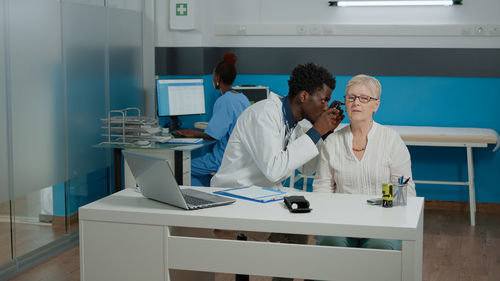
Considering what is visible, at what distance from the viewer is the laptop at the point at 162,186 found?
2146 millimetres

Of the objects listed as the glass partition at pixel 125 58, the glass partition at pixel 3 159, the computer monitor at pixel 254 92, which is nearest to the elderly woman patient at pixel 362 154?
the glass partition at pixel 3 159

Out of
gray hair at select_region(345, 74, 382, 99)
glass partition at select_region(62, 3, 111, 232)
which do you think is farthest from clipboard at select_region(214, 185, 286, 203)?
glass partition at select_region(62, 3, 111, 232)

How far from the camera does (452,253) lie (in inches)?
164

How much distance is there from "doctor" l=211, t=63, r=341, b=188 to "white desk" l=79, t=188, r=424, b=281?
363 millimetres

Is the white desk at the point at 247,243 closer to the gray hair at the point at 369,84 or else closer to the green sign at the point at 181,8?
the gray hair at the point at 369,84

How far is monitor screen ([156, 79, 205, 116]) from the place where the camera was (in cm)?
487

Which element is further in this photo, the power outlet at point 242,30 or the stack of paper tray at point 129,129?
the power outlet at point 242,30

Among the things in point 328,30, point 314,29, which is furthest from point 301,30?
point 328,30

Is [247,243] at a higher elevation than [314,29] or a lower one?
lower

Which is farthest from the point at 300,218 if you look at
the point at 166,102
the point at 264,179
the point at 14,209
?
the point at 166,102

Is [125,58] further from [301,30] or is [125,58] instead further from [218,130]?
[301,30]

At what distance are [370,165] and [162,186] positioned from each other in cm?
99

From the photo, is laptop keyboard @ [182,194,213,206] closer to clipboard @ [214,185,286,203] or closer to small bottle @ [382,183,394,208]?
clipboard @ [214,185,286,203]

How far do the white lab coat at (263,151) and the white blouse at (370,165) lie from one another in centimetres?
15
